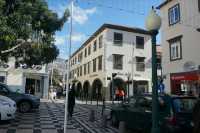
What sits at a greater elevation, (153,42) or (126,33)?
(126,33)

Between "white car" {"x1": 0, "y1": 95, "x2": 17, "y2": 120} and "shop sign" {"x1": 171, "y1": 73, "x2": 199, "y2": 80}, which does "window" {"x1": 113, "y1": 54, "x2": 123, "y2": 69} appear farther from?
"white car" {"x1": 0, "y1": 95, "x2": 17, "y2": 120}

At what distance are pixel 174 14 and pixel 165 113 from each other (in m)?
15.6

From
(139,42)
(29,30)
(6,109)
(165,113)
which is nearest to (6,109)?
(6,109)

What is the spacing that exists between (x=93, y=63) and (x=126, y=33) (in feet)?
25.7

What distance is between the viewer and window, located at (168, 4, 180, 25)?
23.1 meters

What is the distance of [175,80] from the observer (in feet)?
75.9

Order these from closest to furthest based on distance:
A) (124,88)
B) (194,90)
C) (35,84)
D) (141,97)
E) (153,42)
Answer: (153,42) < (141,97) < (194,90) < (35,84) < (124,88)

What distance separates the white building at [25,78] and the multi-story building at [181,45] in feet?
49.0

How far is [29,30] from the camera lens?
15.1 m

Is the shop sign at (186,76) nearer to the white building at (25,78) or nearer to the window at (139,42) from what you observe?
the white building at (25,78)

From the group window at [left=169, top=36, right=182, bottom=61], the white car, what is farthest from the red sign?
the white car

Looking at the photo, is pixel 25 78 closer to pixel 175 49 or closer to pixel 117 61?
pixel 117 61

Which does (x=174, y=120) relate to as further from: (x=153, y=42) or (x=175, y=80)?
(x=175, y=80)

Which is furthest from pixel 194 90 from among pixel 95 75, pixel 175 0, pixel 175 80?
pixel 95 75
